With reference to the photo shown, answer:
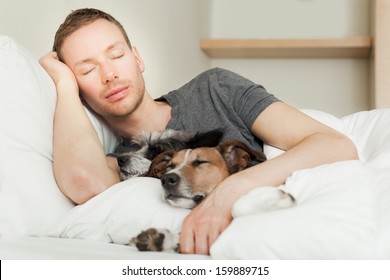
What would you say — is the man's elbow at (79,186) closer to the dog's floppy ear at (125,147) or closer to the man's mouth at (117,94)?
the dog's floppy ear at (125,147)

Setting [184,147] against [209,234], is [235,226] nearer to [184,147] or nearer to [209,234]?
[209,234]

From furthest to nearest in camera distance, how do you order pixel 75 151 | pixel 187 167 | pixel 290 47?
pixel 290 47 < pixel 75 151 < pixel 187 167

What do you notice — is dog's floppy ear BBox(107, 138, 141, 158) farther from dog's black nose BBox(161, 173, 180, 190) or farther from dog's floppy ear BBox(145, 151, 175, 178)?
dog's black nose BBox(161, 173, 180, 190)

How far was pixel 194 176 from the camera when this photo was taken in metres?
1.21

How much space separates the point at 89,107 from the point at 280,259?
1035mm

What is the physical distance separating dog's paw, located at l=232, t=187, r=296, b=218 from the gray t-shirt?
19.6 inches

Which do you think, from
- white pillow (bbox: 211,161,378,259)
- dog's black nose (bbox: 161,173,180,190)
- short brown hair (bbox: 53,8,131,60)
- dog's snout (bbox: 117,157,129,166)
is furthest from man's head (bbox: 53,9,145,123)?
white pillow (bbox: 211,161,378,259)

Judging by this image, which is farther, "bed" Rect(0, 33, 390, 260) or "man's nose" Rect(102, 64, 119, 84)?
"man's nose" Rect(102, 64, 119, 84)

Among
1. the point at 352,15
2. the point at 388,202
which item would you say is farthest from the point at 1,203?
the point at 352,15

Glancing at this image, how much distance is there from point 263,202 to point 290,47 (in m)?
2.66

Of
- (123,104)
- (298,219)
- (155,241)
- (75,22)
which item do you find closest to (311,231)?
(298,219)

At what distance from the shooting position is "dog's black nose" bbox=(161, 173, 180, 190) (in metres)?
1.15

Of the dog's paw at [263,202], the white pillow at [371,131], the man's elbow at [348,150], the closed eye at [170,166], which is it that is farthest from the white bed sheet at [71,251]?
the white pillow at [371,131]

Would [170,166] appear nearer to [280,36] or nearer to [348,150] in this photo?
[348,150]
